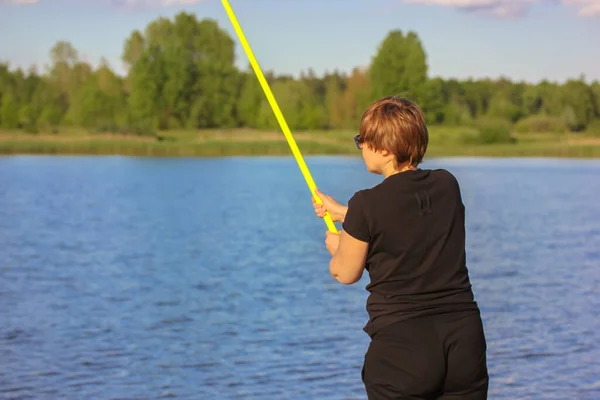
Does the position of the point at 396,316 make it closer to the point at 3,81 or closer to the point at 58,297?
the point at 58,297

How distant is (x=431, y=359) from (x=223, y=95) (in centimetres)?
9901

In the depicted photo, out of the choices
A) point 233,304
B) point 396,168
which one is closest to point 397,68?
point 233,304

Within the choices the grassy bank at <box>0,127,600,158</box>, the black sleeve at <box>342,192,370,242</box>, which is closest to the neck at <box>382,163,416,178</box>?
the black sleeve at <box>342,192,370,242</box>

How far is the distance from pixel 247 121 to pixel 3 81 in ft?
91.7

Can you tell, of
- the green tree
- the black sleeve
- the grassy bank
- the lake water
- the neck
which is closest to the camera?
the black sleeve

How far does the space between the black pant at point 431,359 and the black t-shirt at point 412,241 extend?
0.14 ft

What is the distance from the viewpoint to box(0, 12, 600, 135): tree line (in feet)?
302

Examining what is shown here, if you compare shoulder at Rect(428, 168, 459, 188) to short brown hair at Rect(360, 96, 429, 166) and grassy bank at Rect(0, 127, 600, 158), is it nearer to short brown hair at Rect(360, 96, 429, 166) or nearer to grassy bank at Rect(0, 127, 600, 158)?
short brown hair at Rect(360, 96, 429, 166)

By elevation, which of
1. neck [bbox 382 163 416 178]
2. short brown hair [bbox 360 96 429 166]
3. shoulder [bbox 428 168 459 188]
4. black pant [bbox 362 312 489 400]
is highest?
short brown hair [bbox 360 96 429 166]

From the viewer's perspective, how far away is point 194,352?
10.4 meters

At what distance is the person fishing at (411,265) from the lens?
334cm

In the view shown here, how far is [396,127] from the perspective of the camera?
334cm

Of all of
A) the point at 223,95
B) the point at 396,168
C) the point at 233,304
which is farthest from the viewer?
the point at 223,95

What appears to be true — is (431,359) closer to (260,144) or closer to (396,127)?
(396,127)
